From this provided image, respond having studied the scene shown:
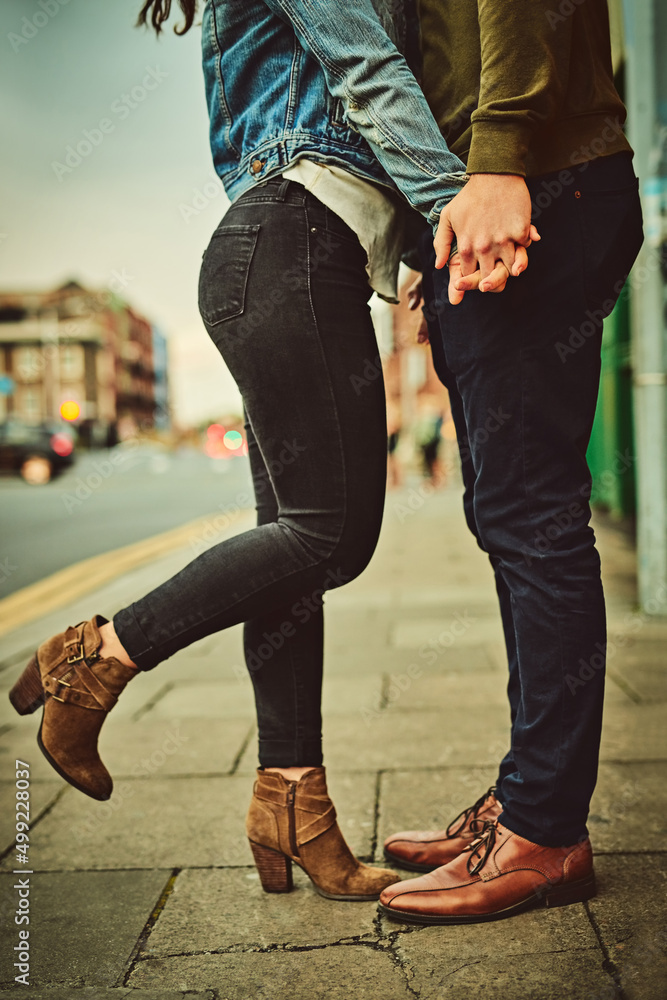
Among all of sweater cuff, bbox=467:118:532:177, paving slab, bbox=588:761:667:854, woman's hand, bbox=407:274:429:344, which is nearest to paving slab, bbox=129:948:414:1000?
paving slab, bbox=588:761:667:854

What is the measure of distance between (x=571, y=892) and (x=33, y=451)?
20.6 metres

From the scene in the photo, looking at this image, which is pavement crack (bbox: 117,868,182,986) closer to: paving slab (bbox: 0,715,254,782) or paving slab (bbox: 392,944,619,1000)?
paving slab (bbox: 392,944,619,1000)

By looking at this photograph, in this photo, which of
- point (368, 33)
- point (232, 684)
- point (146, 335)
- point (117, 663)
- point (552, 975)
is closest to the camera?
point (552, 975)

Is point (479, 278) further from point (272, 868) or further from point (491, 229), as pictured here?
point (272, 868)

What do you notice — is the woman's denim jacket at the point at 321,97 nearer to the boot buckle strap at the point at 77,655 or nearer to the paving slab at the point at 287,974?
the boot buckle strap at the point at 77,655

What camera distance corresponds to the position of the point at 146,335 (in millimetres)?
105188

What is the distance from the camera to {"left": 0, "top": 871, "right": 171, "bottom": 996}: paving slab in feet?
4.74

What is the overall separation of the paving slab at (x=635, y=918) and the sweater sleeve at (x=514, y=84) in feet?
3.80

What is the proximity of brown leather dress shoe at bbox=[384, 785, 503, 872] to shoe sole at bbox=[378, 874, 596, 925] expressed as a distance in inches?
7.4

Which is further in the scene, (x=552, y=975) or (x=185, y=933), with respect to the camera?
(x=185, y=933)

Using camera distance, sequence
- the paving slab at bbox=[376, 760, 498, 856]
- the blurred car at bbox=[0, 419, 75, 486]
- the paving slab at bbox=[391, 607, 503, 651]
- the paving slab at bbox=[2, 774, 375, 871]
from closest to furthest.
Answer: the paving slab at bbox=[2, 774, 375, 871], the paving slab at bbox=[376, 760, 498, 856], the paving slab at bbox=[391, 607, 503, 651], the blurred car at bbox=[0, 419, 75, 486]

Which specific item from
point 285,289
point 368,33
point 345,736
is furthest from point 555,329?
point 345,736

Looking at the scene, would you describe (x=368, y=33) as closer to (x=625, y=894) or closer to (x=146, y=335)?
(x=625, y=894)

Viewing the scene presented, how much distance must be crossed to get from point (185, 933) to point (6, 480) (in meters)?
20.5
